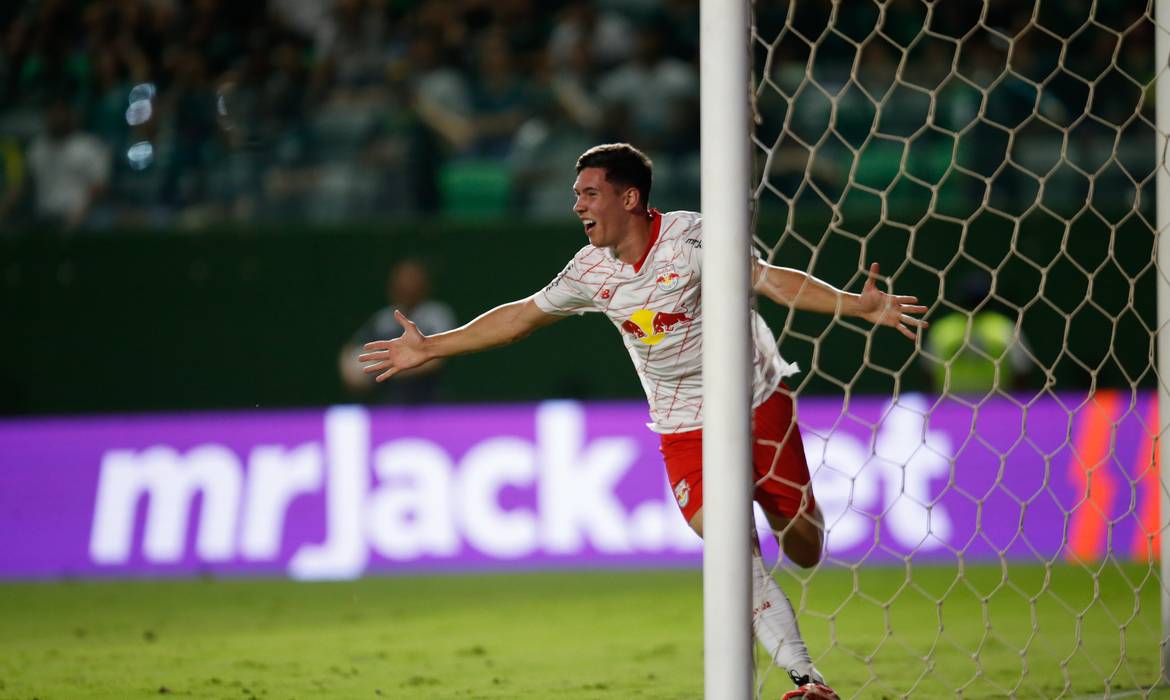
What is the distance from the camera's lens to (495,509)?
895 centimetres

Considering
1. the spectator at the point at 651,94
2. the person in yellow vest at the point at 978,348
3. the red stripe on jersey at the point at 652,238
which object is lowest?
the person in yellow vest at the point at 978,348

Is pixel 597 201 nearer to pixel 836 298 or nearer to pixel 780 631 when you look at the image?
pixel 836 298

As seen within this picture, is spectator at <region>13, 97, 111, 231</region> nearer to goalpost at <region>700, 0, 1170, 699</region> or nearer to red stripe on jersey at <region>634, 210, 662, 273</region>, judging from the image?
goalpost at <region>700, 0, 1170, 699</region>

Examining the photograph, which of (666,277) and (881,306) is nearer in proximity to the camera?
(881,306)

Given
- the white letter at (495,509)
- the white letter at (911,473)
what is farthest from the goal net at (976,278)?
the white letter at (495,509)

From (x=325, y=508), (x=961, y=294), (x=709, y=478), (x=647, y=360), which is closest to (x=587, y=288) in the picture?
(x=647, y=360)

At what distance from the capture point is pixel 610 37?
38.1ft

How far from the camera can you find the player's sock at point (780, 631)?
174 inches

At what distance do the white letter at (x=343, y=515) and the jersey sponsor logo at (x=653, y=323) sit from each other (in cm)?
454

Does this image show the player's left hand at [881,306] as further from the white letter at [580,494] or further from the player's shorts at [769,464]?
the white letter at [580,494]

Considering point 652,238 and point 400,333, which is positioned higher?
point 652,238

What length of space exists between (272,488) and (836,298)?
548cm

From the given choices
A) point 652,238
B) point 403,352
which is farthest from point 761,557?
point 403,352

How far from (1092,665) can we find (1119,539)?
335 centimetres
